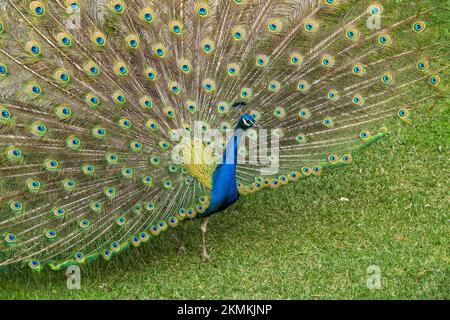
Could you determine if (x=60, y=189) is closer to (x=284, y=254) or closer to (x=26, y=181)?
(x=26, y=181)

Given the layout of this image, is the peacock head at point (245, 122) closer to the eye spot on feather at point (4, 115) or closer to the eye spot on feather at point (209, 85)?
the eye spot on feather at point (209, 85)

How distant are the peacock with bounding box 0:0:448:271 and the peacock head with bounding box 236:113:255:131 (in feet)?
0.04

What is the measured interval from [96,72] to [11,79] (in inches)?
21.2

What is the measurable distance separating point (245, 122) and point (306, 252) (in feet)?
3.98

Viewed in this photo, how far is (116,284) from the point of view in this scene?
4.54m

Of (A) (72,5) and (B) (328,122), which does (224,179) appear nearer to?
(B) (328,122)

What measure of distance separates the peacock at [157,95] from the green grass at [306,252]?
0.37 m

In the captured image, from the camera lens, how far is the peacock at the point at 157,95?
13.5ft

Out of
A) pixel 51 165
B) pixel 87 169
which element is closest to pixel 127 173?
pixel 87 169

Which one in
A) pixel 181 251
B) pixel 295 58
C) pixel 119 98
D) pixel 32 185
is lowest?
pixel 181 251

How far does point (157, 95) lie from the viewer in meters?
4.32

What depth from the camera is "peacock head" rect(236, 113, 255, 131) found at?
166 inches

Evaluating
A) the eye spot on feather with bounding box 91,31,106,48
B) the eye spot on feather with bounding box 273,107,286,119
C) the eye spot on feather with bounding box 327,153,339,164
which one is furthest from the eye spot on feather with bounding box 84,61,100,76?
the eye spot on feather with bounding box 327,153,339,164

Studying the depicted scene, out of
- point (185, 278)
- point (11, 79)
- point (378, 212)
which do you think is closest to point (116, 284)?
point (185, 278)
